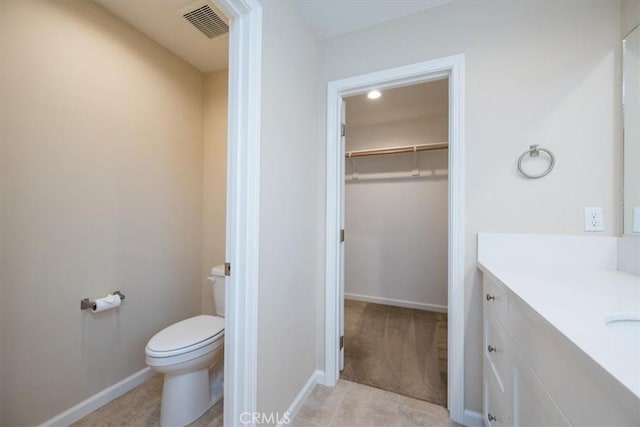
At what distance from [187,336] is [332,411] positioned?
3.12ft

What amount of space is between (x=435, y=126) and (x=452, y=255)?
2.06 m

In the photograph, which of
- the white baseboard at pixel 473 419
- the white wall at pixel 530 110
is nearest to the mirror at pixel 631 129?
the white wall at pixel 530 110

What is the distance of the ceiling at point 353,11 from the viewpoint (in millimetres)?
1454

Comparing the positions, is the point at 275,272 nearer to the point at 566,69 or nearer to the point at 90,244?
the point at 90,244

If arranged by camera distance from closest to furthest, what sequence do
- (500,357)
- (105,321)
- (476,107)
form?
(500,357) < (476,107) < (105,321)

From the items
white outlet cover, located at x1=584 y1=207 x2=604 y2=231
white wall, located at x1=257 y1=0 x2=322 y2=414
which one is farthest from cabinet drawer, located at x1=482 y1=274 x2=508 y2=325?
white wall, located at x1=257 y1=0 x2=322 y2=414

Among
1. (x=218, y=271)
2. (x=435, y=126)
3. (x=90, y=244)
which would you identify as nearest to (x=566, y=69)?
(x=435, y=126)

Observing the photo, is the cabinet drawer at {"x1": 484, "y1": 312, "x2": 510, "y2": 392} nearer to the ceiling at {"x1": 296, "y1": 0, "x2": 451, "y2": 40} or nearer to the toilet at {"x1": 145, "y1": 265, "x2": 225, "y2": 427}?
the toilet at {"x1": 145, "y1": 265, "x2": 225, "y2": 427}

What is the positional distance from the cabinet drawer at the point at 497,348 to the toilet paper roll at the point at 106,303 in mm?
2012

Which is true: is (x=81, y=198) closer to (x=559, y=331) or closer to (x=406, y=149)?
(x=559, y=331)

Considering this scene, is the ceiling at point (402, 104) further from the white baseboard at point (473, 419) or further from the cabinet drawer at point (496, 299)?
the white baseboard at point (473, 419)

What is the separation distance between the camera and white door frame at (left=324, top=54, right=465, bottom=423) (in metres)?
1.39

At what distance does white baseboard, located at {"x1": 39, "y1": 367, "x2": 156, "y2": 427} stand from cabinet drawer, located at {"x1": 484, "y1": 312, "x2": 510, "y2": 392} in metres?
2.13

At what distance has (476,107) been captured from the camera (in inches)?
54.3
